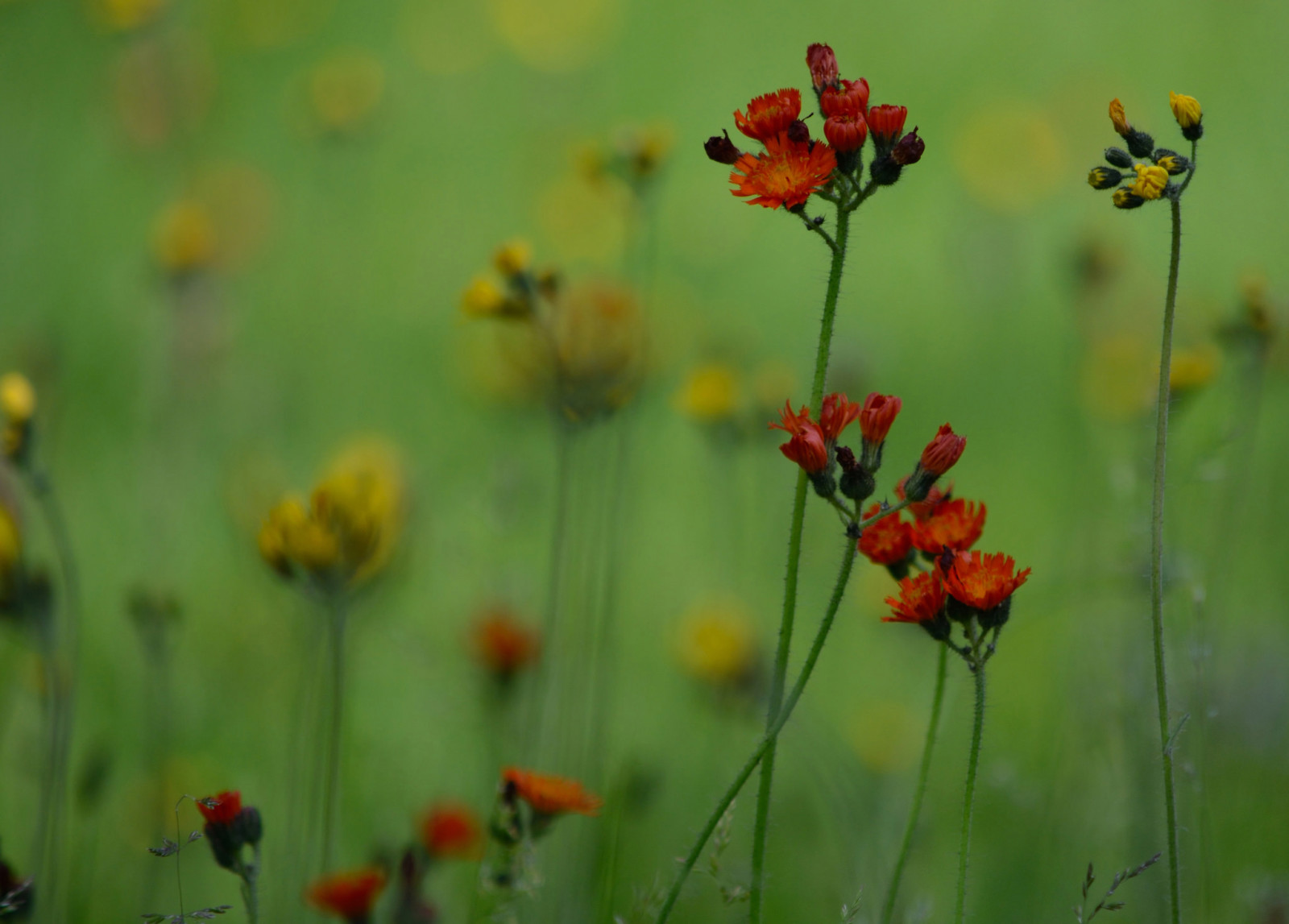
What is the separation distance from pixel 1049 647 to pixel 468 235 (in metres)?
2.89

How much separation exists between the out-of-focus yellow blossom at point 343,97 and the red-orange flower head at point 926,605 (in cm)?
302

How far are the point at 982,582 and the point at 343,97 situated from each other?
10.5ft

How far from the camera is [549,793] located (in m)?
1.38

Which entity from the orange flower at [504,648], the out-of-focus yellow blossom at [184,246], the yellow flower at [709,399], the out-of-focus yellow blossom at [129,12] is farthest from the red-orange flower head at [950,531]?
the out-of-focus yellow blossom at [129,12]

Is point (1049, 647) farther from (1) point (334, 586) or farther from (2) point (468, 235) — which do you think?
(2) point (468, 235)

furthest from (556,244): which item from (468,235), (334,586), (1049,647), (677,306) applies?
(334,586)

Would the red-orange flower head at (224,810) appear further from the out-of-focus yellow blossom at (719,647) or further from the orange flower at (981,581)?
the out-of-focus yellow blossom at (719,647)

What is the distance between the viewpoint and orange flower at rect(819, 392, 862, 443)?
3.90 feet

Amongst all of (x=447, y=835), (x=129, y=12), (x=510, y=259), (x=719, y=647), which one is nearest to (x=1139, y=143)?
(x=510, y=259)

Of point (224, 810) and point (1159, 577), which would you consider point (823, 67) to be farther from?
point (224, 810)

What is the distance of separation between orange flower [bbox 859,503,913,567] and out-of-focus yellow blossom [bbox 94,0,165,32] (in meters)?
3.67

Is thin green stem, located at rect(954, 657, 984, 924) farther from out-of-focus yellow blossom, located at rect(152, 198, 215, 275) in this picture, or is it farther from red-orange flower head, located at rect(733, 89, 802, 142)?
out-of-focus yellow blossom, located at rect(152, 198, 215, 275)

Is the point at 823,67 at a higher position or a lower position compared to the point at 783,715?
higher

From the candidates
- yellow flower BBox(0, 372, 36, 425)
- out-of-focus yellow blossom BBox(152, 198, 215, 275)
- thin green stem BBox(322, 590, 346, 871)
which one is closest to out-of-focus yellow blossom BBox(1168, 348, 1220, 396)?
thin green stem BBox(322, 590, 346, 871)
